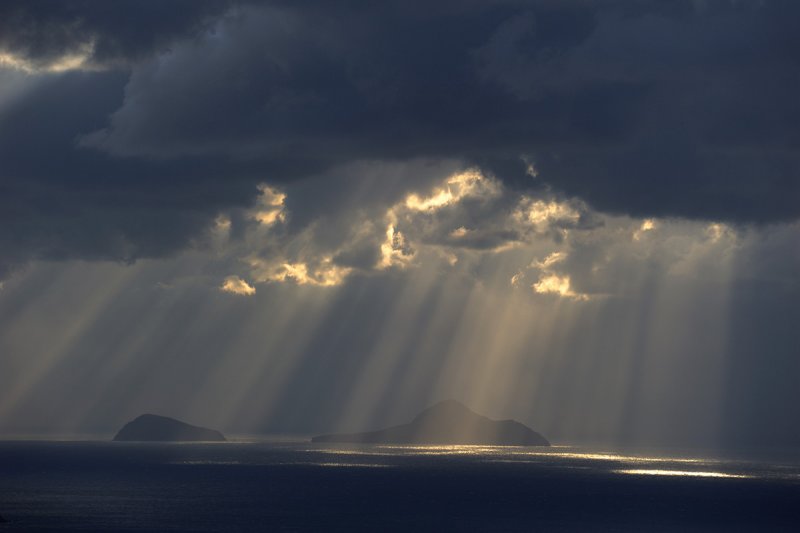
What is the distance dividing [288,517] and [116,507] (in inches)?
1387

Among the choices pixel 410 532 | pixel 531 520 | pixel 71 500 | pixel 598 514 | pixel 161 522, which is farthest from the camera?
pixel 71 500

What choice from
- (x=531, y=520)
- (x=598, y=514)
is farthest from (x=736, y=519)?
(x=531, y=520)

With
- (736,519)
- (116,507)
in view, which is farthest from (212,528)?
(736,519)

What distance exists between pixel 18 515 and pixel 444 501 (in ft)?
251

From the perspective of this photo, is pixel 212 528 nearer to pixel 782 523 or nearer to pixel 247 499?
pixel 247 499

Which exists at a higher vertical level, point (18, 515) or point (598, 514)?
point (598, 514)

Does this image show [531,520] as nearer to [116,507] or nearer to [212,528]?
[212,528]

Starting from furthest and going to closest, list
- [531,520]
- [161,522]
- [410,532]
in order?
[531,520] < [161,522] < [410,532]

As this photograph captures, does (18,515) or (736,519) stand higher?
(736,519)

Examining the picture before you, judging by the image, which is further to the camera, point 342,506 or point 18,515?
point 342,506

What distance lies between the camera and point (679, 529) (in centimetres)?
15300

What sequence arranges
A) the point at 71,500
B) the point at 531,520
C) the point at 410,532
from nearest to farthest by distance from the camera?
the point at 410,532, the point at 531,520, the point at 71,500

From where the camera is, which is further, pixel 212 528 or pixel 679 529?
pixel 679 529

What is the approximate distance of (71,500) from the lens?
626ft
